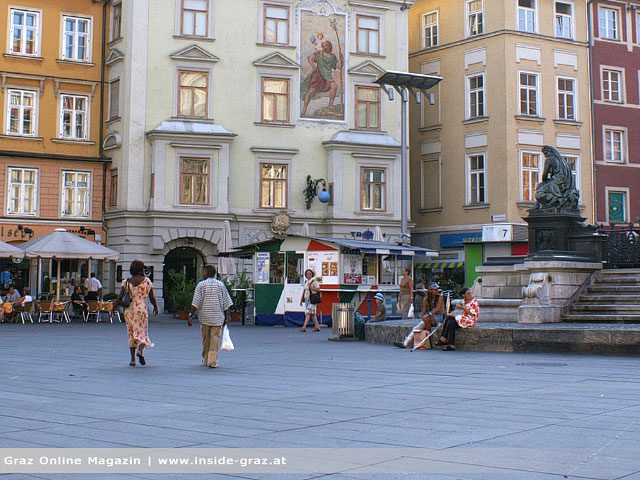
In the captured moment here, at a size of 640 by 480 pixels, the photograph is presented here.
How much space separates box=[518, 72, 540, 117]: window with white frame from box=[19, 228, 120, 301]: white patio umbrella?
2089 cm

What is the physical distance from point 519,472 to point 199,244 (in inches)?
1381

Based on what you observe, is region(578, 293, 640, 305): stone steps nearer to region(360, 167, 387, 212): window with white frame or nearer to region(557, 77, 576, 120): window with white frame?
region(360, 167, 387, 212): window with white frame

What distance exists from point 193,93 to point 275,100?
3.65 metres

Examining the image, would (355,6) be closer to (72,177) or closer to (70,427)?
(72,177)

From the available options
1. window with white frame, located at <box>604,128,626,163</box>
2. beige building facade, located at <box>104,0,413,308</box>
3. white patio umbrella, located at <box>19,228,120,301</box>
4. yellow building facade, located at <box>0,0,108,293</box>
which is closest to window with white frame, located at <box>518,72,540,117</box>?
window with white frame, located at <box>604,128,626,163</box>

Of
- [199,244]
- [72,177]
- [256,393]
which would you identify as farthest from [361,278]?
Answer: [256,393]

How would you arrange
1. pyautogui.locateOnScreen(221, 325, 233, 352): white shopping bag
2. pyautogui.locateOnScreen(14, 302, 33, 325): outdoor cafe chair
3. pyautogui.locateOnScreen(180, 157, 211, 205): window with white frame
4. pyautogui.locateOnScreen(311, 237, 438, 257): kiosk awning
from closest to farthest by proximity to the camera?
pyautogui.locateOnScreen(221, 325, 233, 352): white shopping bag → pyautogui.locateOnScreen(311, 237, 438, 257): kiosk awning → pyautogui.locateOnScreen(14, 302, 33, 325): outdoor cafe chair → pyautogui.locateOnScreen(180, 157, 211, 205): window with white frame

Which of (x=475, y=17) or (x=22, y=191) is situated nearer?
(x=22, y=191)

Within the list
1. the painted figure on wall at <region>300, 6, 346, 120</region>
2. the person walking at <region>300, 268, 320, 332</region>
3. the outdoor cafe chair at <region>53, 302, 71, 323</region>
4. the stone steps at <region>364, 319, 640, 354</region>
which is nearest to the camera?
the stone steps at <region>364, 319, 640, 354</region>

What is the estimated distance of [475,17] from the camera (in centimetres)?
4594

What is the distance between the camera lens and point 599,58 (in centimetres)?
4697

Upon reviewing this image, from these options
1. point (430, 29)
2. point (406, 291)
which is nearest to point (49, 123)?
point (430, 29)

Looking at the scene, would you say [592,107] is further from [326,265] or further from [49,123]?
[49,123]

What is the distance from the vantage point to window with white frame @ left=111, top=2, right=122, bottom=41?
42281 mm
